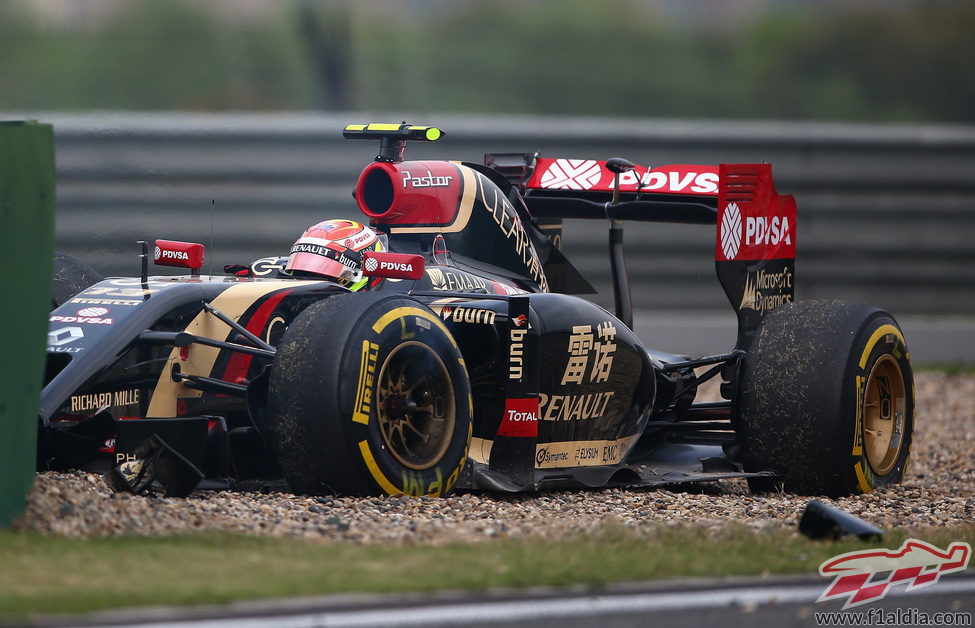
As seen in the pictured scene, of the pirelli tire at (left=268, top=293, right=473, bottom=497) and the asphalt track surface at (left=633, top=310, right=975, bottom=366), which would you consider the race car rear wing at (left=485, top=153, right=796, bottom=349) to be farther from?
the asphalt track surface at (left=633, top=310, right=975, bottom=366)

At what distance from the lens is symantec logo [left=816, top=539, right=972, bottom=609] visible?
16.5ft

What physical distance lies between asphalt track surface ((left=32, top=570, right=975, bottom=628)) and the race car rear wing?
128 inches

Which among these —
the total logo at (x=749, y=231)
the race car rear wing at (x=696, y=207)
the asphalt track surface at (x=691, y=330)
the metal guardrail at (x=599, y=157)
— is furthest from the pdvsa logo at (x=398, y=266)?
the asphalt track surface at (x=691, y=330)

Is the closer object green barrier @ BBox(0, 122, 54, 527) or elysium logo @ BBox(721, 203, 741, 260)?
green barrier @ BBox(0, 122, 54, 527)

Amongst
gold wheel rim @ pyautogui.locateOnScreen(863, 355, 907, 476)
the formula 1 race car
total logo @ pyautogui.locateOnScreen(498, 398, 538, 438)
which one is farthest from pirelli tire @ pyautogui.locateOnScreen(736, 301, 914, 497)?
total logo @ pyautogui.locateOnScreen(498, 398, 538, 438)

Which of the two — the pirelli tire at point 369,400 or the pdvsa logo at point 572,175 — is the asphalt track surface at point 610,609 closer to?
the pirelli tire at point 369,400

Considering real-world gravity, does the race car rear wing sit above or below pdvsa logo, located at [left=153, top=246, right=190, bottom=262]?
above

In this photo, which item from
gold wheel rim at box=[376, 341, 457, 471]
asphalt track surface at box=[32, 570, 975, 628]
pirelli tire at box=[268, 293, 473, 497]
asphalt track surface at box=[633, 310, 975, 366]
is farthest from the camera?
asphalt track surface at box=[633, 310, 975, 366]

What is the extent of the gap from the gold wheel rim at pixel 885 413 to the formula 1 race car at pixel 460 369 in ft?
0.04

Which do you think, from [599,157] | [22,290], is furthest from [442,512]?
[599,157]

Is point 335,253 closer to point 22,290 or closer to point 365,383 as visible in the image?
point 365,383

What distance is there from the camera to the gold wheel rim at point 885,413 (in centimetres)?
802

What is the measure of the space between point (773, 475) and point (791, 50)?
21.1m

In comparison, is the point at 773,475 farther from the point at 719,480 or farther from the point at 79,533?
the point at 79,533
